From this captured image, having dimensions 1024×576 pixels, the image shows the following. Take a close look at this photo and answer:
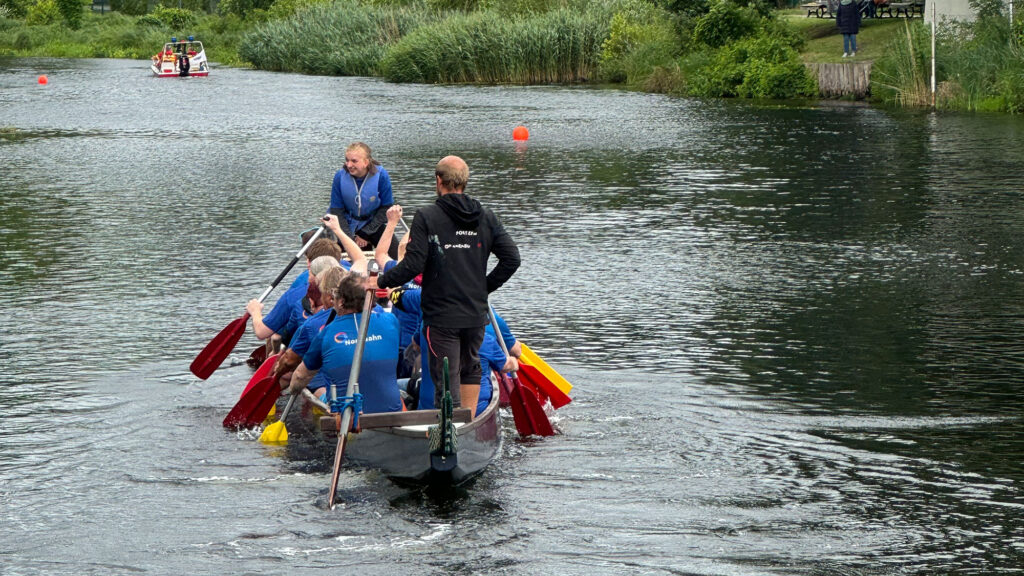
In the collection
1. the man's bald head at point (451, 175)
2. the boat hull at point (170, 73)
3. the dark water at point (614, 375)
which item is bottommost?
the dark water at point (614, 375)

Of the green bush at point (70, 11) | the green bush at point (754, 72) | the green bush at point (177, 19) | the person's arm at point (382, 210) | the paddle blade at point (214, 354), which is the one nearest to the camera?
the paddle blade at point (214, 354)

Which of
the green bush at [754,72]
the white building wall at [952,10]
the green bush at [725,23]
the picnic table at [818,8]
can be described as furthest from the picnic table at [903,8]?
the white building wall at [952,10]

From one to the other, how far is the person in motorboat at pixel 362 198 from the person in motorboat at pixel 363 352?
3.59m

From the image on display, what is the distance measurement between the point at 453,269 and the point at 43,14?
349ft

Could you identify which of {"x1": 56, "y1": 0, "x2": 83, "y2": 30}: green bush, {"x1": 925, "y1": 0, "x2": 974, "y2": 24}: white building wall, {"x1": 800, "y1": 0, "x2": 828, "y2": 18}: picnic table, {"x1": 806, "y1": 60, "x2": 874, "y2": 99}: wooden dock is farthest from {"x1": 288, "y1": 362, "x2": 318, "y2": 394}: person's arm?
{"x1": 56, "y1": 0, "x2": 83, "y2": 30}: green bush

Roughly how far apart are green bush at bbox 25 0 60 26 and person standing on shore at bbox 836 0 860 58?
257 ft

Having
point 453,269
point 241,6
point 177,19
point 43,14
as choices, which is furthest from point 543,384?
point 43,14

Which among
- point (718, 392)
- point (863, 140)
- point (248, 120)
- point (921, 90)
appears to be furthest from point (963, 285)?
point (248, 120)

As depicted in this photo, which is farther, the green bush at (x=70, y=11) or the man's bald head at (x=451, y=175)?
the green bush at (x=70, y=11)

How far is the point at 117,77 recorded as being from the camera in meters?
61.6

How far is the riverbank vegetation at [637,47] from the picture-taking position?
120 ft

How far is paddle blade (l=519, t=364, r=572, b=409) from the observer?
1009 cm

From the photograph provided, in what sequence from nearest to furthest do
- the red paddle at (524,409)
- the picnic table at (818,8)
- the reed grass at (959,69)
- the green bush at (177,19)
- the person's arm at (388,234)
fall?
1. the red paddle at (524,409)
2. the person's arm at (388,234)
3. the reed grass at (959,69)
4. the picnic table at (818,8)
5. the green bush at (177,19)

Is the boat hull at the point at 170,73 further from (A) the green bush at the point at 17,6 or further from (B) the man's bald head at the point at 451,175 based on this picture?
(B) the man's bald head at the point at 451,175
